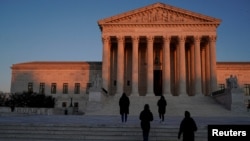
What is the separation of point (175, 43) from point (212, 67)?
317 inches

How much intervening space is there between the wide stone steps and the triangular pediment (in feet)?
113

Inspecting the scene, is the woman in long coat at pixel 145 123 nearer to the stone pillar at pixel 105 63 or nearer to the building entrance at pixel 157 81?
the stone pillar at pixel 105 63

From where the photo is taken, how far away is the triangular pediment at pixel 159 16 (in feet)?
160

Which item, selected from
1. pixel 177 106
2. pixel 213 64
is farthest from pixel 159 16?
pixel 177 106

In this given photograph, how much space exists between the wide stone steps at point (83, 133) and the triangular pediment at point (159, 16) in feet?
113

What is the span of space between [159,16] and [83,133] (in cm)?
3650

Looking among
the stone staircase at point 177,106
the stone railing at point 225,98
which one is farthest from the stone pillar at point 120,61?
the stone railing at point 225,98

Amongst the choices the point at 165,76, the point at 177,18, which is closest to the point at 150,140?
the point at 165,76

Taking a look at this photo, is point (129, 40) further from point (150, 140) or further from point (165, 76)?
point (150, 140)

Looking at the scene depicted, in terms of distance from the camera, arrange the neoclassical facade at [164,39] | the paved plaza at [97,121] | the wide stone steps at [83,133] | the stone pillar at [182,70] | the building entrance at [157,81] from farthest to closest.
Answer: the building entrance at [157,81], the neoclassical facade at [164,39], the stone pillar at [182,70], the paved plaza at [97,121], the wide stone steps at [83,133]

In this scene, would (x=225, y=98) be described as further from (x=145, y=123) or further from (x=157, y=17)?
(x=145, y=123)

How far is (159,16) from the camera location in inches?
1955

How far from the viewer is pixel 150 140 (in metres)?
15.1

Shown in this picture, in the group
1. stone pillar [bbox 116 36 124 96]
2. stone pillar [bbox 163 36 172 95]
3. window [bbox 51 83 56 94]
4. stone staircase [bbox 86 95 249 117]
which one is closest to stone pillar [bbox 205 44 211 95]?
stone staircase [bbox 86 95 249 117]
